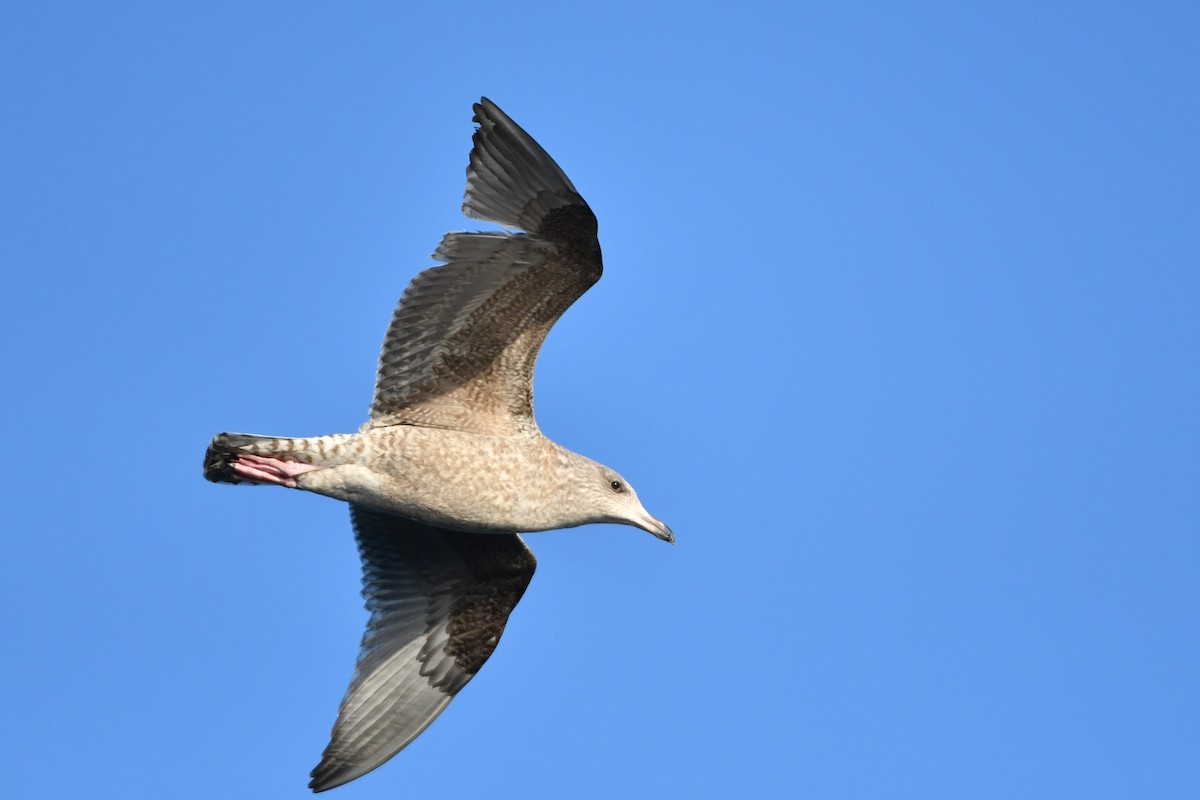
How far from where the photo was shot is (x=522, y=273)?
41.2ft

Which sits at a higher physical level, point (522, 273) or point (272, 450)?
point (522, 273)

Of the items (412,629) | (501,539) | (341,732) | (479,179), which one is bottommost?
(341,732)

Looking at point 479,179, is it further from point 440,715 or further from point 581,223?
point 440,715

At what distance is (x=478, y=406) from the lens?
43.0ft

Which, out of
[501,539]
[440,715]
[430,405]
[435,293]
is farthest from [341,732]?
[435,293]

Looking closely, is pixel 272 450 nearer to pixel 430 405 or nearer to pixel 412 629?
pixel 430 405

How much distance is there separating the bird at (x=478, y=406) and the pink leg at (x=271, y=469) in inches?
0.4

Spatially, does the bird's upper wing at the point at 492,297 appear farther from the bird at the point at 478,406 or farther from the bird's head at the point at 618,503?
the bird's head at the point at 618,503

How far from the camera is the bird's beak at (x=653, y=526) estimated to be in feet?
43.8

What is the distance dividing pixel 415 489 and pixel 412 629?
2.23m

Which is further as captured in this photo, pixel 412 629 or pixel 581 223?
pixel 412 629

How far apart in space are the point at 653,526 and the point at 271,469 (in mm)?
3120

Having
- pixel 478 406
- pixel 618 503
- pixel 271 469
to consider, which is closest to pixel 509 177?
pixel 478 406

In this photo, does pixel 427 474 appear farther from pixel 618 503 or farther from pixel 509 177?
pixel 509 177
